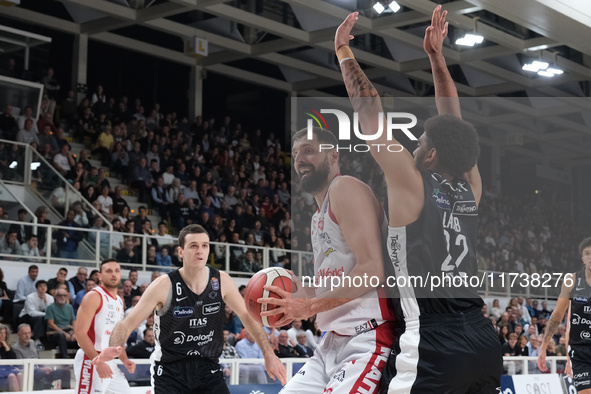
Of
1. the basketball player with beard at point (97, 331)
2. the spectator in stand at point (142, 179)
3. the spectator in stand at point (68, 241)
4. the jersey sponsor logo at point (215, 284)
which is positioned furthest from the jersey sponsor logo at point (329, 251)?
the spectator in stand at point (142, 179)

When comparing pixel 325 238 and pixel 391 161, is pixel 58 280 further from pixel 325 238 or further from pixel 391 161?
pixel 391 161

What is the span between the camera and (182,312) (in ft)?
21.5

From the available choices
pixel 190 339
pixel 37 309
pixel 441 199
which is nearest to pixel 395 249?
pixel 441 199

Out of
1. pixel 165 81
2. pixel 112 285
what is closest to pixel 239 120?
pixel 165 81

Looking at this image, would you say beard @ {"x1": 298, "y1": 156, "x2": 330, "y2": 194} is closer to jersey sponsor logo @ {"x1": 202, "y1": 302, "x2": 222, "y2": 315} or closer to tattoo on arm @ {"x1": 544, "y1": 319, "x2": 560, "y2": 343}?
jersey sponsor logo @ {"x1": 202, "y1": 302, "x2": 222, "y2": 315}

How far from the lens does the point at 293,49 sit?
24000 mm

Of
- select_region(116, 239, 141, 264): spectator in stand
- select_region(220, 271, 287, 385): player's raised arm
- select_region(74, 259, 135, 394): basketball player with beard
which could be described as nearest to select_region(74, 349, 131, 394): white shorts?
select_region(74, 259, 135, 394): basketball player with beard

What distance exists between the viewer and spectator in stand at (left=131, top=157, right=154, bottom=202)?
18.1 meters

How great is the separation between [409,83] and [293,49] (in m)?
4.38

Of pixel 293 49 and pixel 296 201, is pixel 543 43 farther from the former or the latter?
pixel 296 201

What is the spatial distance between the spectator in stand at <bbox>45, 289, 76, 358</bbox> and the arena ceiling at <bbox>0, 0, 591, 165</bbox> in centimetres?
853

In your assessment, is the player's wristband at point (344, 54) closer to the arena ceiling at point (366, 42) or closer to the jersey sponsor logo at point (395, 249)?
the jersey sponsor logo at point (395, 249)

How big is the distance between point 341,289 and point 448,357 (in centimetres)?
63

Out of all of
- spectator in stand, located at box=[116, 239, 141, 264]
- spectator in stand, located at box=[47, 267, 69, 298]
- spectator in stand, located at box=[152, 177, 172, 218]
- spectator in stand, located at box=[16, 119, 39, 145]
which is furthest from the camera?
spectator in stand, located at box=[152, 177, 172, 218]
